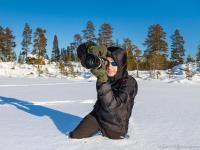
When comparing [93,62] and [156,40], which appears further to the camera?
[156,40]

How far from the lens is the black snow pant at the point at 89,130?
3677 mm

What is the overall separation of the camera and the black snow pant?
0.67 metres

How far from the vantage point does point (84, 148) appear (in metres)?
3.29

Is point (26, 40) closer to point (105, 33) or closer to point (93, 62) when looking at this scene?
point (105, 33)

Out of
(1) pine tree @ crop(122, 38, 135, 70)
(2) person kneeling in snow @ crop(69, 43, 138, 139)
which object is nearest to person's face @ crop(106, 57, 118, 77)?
(2) person kneeling in snow @ crop(69, 43, 138, 139)

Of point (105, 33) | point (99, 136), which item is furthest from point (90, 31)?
point (99, 136)

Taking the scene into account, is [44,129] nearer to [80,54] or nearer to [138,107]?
[80,54]

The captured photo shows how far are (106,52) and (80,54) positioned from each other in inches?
11.1

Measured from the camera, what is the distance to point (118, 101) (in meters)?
3.58

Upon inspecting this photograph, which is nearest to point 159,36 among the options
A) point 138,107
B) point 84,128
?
point 138,107

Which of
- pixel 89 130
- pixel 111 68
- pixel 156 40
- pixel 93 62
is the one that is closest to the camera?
pixel 93 62

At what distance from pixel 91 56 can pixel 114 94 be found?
54 cm

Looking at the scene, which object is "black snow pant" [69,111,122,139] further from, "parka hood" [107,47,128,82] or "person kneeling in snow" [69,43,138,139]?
"parka hood" [107,47,128,82]

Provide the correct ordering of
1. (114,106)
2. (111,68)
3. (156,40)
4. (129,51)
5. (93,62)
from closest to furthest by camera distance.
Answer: (93,62) → (114,106) → (111,68) → (129,51) → (156,40)
